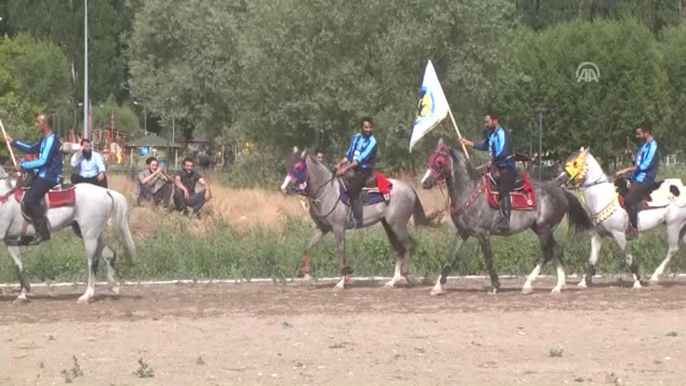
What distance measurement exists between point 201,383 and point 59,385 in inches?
50.4

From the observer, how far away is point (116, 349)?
39.5 ft

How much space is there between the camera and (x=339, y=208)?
18.1m

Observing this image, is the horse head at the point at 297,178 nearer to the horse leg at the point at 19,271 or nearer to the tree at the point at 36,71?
the horse leg at the point at 19,271

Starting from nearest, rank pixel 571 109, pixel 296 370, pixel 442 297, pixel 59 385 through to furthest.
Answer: pixel 59 385
pixel 296 370
pixel 442 297
pixel 571 109

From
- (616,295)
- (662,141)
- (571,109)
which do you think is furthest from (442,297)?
(662,141)

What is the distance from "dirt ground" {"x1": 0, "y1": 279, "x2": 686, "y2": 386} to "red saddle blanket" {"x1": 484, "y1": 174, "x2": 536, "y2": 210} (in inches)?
55.0

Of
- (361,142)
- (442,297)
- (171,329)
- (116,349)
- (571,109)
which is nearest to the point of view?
(116,349)

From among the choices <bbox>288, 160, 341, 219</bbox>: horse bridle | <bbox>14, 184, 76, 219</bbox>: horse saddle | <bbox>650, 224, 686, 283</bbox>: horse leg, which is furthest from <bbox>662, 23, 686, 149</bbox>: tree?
<bbox>14, 184, 76, 219</bbox>: horse saddle

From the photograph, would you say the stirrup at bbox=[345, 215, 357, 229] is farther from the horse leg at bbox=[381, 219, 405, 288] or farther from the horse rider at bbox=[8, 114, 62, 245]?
the horse rider at bbox=[8, 114, 62, 245]

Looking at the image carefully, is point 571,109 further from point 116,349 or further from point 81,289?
point 116,349

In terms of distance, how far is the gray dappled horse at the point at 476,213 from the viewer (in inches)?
680

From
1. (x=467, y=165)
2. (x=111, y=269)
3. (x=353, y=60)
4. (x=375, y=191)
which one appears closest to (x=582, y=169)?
(x=467, y=165)

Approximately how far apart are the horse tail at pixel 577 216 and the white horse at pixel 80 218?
7.18m

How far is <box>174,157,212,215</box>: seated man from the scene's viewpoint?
81.8 ft
